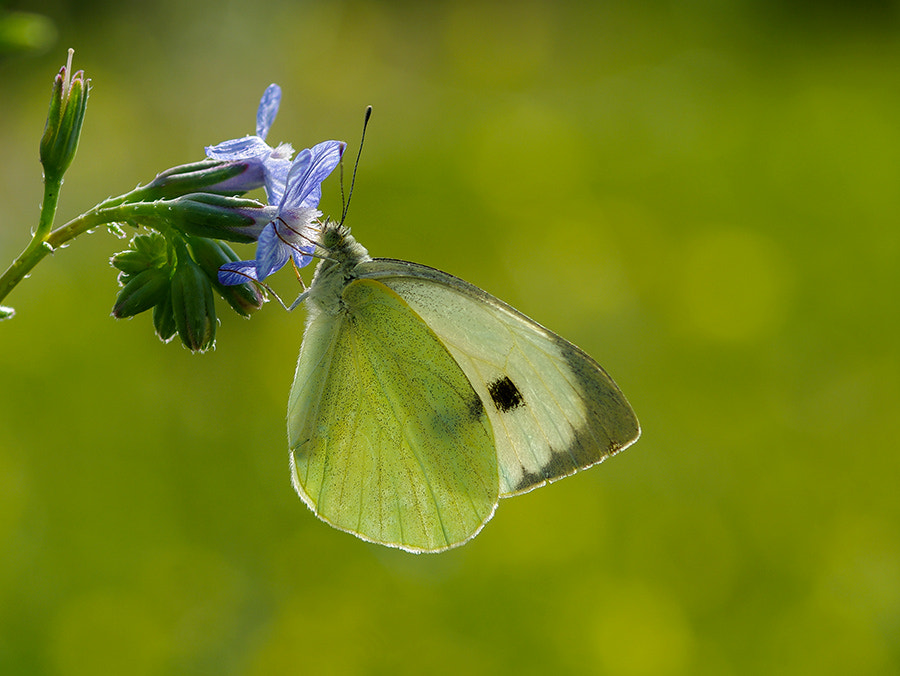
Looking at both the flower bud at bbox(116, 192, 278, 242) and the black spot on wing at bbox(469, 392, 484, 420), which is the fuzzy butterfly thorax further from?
the black spot on wing at bbox(469, 392, 484, 420)

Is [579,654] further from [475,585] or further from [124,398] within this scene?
[124,398]

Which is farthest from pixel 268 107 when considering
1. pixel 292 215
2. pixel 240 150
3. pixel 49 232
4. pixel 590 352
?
pixel 590 352

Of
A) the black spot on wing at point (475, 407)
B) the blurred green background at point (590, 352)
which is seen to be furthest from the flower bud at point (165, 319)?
the blurred green background at point (590, 352)

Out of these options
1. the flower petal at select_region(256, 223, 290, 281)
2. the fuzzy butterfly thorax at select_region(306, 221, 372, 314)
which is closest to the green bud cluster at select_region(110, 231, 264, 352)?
the flower petal at select_region(256, 223, 290, 281)

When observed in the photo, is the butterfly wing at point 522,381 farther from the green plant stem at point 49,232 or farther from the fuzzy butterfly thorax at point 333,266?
the green plant stem at point 49,232

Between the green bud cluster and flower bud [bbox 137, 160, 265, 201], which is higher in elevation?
flower bud [bbox 137, 160, 265, 201]

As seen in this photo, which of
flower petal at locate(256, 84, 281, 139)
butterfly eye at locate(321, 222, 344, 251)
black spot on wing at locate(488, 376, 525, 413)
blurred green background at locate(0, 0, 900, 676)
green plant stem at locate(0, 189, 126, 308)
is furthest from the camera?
blurred green background at locate(0, 0, 900, 676)
